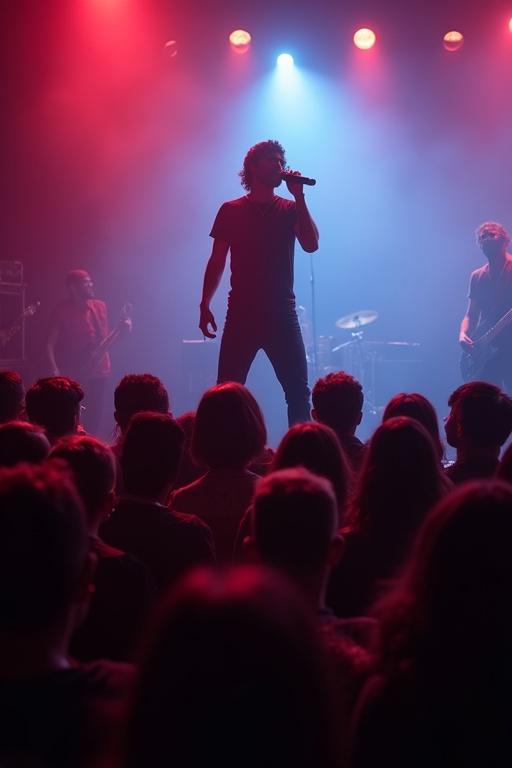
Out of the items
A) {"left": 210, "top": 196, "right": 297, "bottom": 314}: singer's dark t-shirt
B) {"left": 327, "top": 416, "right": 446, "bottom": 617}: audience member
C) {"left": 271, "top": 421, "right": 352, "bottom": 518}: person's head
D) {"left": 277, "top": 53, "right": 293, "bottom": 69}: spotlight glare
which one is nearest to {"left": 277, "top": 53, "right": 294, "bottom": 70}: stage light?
{"left": 277, "top": 53, "right": 293, "bottom": 69}: spotlight glare

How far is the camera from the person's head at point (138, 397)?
4359 mm

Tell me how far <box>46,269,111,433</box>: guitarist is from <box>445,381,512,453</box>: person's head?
7.02 metres

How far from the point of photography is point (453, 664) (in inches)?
54.1

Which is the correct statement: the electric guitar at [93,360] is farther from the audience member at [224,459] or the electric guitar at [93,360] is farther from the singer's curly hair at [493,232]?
the audience member at [224,459]

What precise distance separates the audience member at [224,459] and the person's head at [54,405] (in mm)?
934

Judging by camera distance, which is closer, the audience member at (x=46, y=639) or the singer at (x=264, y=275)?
the audience member at (x=46, y=639)

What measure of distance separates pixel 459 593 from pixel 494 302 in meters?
8.58

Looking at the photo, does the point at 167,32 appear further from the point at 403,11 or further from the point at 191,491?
the point at 191,491

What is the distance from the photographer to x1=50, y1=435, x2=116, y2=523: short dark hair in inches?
99.8

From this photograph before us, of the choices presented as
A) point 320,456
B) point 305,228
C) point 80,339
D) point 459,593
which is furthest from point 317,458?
point 80,339

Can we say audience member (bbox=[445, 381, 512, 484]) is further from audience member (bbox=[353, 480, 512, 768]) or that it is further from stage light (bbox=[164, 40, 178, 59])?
stage light (bbox=[164, 40, 178, 59])

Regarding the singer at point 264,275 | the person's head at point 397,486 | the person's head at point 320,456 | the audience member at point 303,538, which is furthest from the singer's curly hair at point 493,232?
the audience member at point 303,538

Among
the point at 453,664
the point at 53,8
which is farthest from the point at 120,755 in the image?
the point at 53,8

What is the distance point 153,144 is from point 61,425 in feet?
27.4
